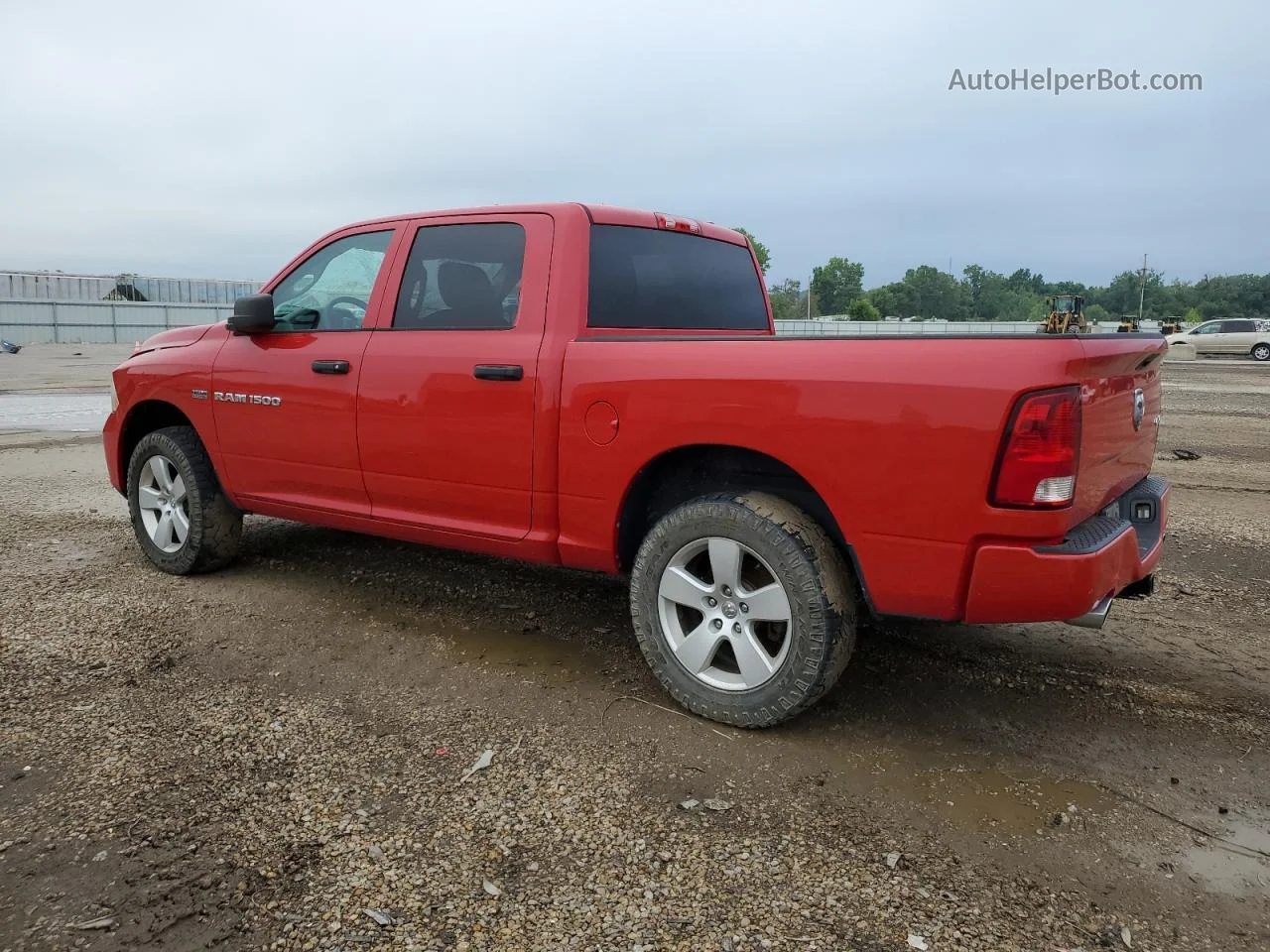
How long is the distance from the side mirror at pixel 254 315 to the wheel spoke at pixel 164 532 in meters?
1.29

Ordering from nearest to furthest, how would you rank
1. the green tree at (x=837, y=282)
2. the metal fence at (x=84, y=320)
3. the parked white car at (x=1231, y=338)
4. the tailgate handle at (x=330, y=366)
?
the tailgate handle at (x=330, y=366)
the parked white car at (x=1231, y=338)
the metal fence at (x=84, y=320)
the green tree at (x=837, y=282)

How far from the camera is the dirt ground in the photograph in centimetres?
226

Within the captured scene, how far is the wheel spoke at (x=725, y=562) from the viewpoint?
10.3ft

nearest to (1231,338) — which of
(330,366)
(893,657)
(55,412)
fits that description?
(893,657)

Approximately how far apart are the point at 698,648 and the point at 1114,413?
1586 mm

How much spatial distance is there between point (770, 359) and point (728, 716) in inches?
49.6

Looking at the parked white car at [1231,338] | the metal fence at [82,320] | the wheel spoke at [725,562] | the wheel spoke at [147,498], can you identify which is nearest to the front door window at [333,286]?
the wheel spoke at [147,498]

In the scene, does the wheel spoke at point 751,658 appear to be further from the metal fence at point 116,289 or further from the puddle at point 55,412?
the metal fence at point 116,289

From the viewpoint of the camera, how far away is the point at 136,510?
17.0ft

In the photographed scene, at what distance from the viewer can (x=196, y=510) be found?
4.87 meters

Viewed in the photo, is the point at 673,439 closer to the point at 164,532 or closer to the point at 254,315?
the point at 254,315

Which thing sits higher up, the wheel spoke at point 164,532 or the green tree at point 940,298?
the green tree at point 940,298

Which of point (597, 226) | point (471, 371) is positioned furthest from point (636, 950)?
point (597, 226)

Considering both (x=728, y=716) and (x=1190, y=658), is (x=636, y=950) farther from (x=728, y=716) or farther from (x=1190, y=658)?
(x=1190, y=658)
